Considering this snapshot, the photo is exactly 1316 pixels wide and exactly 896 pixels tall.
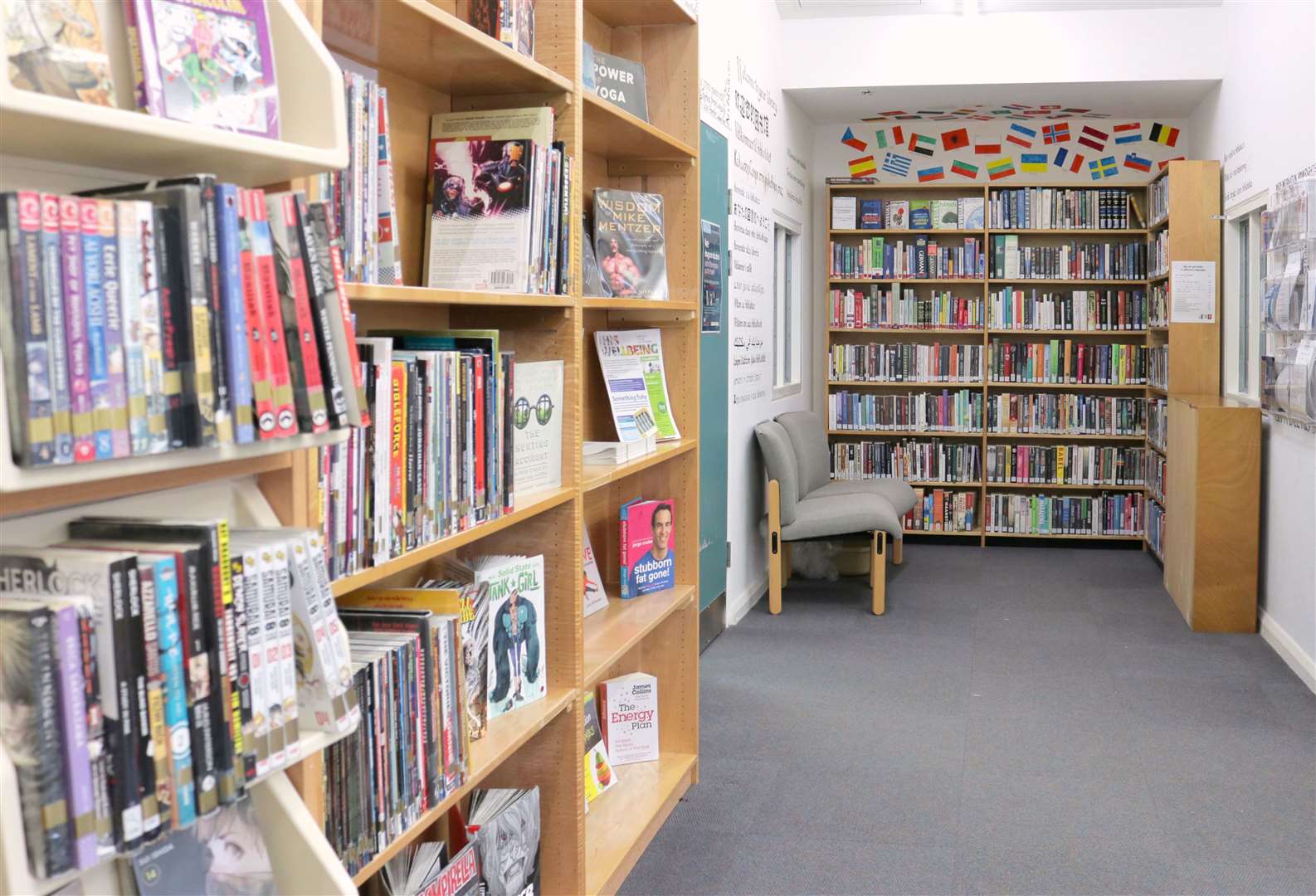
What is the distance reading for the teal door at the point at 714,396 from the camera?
16.1 feet

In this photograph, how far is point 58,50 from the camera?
1077 mm

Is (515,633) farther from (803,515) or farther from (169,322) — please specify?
(803,515)

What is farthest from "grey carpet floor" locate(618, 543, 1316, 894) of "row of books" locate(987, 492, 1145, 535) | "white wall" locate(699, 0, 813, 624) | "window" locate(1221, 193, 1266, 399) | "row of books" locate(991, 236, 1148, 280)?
"row of books" locate(991, 236, 1148, 280)

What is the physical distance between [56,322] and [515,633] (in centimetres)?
145

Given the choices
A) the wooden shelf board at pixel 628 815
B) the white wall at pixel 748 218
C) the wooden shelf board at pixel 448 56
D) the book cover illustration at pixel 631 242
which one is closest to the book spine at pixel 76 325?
the wooden shelf board at pixel 448 56

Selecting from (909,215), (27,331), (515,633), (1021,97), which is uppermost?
(1021,97)

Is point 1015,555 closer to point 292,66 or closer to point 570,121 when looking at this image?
point 570,121

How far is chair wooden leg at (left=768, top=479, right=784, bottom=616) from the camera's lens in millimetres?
5664

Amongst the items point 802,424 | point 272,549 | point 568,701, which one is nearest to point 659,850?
point 568,701

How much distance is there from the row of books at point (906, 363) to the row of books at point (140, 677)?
6.70m

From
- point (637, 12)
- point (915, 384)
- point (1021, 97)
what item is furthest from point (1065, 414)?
point (637, 12)

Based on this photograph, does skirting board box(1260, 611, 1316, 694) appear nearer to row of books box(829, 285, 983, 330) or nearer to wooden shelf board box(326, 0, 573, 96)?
row of books box(829, 285, 983, 330)

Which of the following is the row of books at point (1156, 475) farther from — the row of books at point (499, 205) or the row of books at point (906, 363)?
the row of books at point (499, 205)

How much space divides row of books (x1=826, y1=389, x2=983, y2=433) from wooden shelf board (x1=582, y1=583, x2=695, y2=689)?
14.8ft
